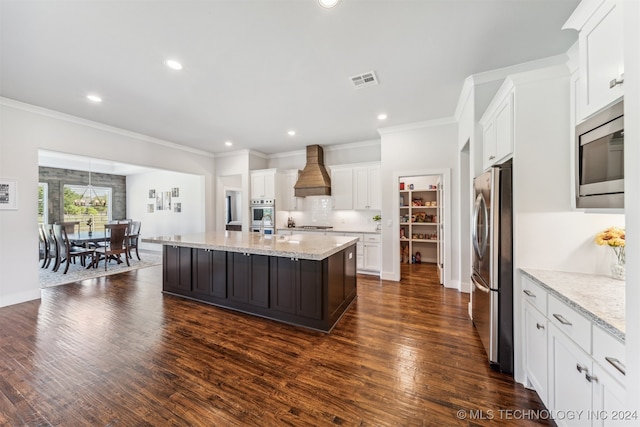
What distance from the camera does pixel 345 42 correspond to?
7.52 ft

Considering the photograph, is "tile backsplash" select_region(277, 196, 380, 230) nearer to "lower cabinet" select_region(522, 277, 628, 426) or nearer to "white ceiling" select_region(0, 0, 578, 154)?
"white ceiling" select_region(0, 0, 578, 154)

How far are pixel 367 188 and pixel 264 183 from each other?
106 inches

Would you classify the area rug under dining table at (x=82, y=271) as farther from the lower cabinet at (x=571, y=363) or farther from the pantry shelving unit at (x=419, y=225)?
the lower cabinet at (x=571, y=363)

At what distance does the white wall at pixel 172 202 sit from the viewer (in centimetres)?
749

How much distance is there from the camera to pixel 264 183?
6352mm

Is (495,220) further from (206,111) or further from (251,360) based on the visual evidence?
(206,111)

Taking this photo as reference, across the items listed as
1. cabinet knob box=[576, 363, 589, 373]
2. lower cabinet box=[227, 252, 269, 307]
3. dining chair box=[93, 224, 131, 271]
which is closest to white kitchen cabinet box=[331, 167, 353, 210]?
lower cabinet box=[227, 252, 269, 307]

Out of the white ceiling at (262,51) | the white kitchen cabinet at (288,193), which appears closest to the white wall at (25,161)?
the white ceiling at (262,51)

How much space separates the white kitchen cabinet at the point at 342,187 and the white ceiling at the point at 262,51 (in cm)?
181

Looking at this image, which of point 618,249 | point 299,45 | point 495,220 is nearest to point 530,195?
point 495,220

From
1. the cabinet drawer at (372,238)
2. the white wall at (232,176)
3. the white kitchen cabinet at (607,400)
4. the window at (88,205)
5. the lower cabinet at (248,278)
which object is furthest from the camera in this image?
the window at (88,205)

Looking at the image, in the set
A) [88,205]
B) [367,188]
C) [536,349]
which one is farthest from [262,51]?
[88,205]

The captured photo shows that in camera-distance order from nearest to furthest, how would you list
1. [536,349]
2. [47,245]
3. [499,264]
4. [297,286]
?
[536,349] < [499,264] < [297,286] < [47,245]

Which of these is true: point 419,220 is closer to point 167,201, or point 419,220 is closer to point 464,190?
point 464,190
